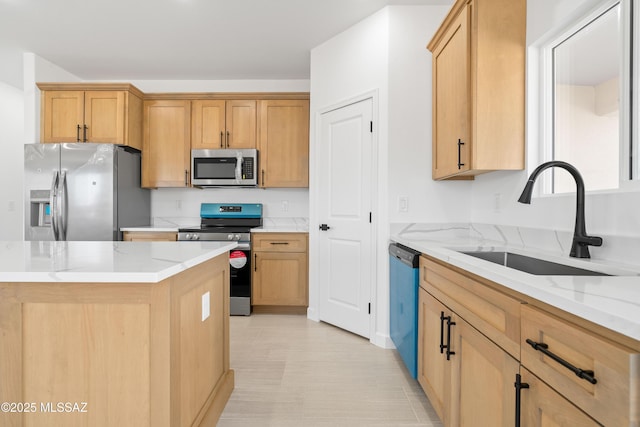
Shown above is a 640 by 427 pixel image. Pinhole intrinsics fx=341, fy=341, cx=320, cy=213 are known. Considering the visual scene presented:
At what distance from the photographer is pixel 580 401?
2.35 feet

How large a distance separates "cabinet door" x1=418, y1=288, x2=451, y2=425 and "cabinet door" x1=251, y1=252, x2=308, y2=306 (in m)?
1.86

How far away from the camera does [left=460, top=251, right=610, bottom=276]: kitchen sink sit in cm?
138

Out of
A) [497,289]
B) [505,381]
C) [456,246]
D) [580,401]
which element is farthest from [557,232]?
[580,401]

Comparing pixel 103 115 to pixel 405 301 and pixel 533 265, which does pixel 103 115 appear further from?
pixel 533 265

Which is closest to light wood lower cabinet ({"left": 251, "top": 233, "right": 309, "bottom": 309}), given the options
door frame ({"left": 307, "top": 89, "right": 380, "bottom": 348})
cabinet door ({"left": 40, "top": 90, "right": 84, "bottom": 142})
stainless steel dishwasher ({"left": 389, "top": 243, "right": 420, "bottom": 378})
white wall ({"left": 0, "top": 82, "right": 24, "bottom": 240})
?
door frame ({"left": 307, "top": 89, "right": 380, "bottom": 348})

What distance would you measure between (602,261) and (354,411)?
A: 1.39 m

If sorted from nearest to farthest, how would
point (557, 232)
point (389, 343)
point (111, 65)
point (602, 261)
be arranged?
point (602, 261) → point (557, 232) → point (389, 343) → point (111, 65)

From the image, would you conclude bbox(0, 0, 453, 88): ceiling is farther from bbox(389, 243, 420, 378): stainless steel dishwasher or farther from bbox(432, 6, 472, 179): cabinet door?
bbox(389, 243, 420, 378): stainless steel dishwasher

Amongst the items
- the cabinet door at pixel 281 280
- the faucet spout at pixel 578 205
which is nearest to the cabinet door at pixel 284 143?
the cabinet door at pixel 281 280

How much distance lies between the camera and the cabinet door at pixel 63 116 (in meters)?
3.75

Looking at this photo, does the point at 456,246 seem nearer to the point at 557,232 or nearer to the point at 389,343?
the point at 557,232

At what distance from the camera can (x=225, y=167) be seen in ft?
12.9

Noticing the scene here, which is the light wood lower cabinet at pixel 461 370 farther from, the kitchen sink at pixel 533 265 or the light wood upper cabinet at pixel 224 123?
the light wood upper cabinet at pixel 224 123

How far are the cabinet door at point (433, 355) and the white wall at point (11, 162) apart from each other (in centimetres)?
532
